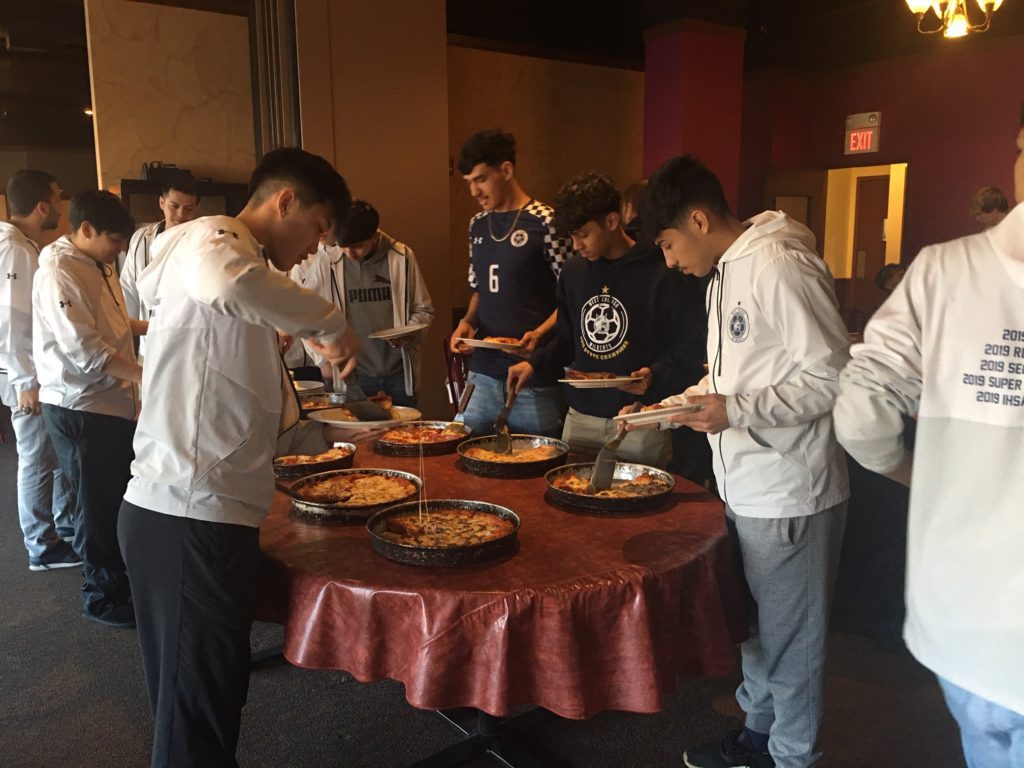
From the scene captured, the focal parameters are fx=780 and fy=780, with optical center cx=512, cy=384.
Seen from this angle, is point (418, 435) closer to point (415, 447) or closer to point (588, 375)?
point (415, 447)

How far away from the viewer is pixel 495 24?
5969 mm

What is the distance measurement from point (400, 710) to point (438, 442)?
878 millimetres

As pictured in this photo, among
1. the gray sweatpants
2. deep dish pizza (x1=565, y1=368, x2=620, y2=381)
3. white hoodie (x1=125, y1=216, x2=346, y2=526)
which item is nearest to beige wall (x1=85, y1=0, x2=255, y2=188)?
deep dish pizza (x1=565, y1=368, x2=620, y2=381)

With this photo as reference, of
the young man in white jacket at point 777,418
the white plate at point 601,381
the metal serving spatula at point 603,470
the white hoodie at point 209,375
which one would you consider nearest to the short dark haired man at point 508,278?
the white plate at point 601,381

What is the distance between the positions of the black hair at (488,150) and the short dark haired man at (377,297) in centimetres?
52

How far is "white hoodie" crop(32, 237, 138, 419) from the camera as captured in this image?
2.95 m

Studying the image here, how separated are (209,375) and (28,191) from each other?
298 centimetres

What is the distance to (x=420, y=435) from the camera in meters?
2.70

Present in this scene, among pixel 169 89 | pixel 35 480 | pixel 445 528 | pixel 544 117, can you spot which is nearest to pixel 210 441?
pixel 445 528

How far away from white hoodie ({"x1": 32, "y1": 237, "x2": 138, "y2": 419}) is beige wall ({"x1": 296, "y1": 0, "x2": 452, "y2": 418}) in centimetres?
181

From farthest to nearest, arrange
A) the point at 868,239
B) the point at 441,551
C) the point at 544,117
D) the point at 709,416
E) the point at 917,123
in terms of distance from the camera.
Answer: the point at 868,239, the point at 917,123, the point at 544,117, the point at 709,416, the point at 441,551

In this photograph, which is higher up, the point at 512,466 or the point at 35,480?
the point at 512,466

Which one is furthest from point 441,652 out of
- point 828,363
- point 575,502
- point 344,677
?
point 344,677

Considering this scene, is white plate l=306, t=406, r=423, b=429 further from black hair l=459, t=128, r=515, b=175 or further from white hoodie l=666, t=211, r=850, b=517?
black hair l=459, t=128, r=515, b=175
